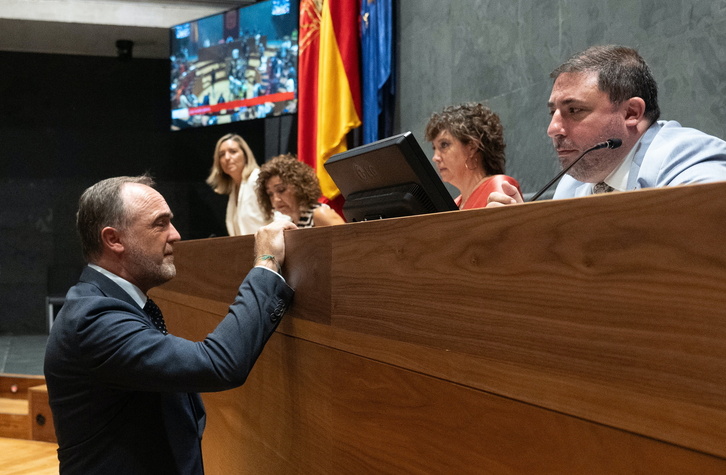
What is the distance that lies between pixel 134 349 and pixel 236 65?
452 centimetres

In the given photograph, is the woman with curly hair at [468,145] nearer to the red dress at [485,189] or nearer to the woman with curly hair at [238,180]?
the red dress at [485,189]

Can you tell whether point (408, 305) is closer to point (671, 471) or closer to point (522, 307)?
point (522, 307)

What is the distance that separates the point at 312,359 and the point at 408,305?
0.39 metres

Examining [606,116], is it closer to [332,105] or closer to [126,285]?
[126,285]

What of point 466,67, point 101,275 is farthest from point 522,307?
point 466,67

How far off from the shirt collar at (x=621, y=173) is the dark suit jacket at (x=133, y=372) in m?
0.78

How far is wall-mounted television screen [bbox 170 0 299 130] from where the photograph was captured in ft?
16.9

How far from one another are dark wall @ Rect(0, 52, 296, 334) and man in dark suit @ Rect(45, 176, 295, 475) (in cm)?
636

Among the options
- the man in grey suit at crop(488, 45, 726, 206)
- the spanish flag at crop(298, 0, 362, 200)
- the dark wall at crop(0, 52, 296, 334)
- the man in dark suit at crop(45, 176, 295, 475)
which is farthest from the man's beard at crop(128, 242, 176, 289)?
the dark wall at crop(0, 52, 296, 334)

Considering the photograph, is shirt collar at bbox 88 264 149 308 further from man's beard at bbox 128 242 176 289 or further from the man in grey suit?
the man in grey suit

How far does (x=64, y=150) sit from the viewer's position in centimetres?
759

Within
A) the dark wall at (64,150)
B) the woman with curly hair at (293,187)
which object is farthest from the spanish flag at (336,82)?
the dark wall at (64,150)

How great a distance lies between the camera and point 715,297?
1.99ft

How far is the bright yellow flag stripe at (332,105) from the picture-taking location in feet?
14.8
